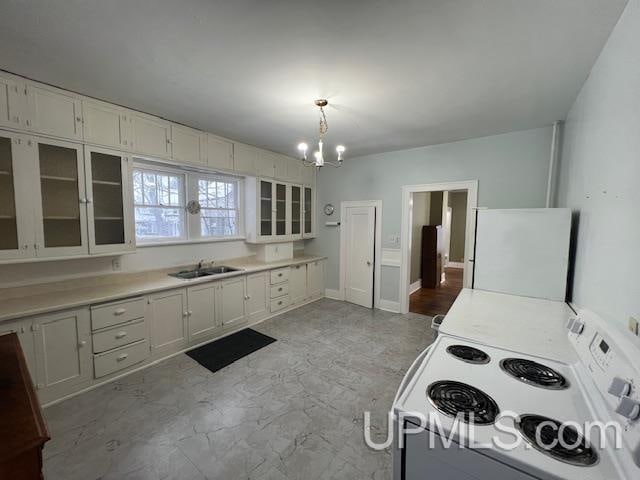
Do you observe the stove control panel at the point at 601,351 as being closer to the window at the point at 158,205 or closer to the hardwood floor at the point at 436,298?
the hardwood floor at the point at 436,298

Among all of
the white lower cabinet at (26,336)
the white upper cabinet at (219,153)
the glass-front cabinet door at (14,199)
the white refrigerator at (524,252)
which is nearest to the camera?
the white lower cabinet at (26,336)

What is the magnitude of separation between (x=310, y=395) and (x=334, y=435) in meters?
0.48

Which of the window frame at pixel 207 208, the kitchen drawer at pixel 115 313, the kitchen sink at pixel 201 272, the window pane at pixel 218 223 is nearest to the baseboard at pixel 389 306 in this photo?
the kitchen sink at pixel 201 272

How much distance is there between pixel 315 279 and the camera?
5094 mm

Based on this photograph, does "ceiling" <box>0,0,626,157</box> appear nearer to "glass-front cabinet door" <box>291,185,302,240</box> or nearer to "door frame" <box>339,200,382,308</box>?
"door frame" <box>339,200,382,308</box>

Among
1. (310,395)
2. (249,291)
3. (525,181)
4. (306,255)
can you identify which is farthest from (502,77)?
(306,255)

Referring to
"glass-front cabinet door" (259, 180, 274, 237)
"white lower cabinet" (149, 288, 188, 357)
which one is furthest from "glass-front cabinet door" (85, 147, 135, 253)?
"glass-front cabinet door" (259, 180, 274, 237)

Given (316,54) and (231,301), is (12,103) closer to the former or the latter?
(316,54)

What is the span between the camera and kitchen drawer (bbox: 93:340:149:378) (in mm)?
2419

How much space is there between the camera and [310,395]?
2.36 meters

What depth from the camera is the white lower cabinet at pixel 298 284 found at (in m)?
4.56

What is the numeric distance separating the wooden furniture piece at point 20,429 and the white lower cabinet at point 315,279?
393 cm

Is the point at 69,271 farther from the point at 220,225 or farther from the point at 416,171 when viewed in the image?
the point at 416,171

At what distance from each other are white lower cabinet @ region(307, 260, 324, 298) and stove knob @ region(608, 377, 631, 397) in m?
4.17
